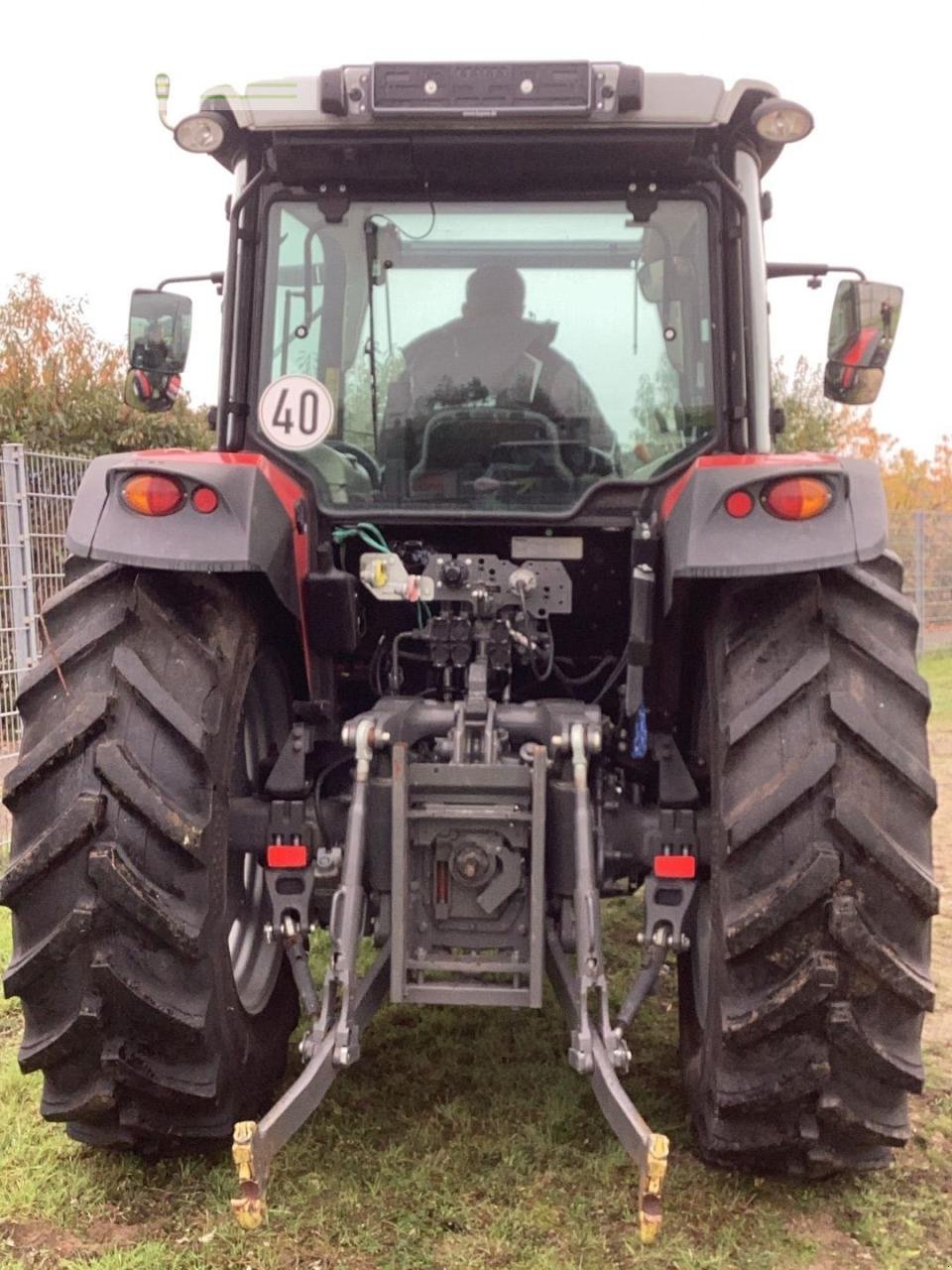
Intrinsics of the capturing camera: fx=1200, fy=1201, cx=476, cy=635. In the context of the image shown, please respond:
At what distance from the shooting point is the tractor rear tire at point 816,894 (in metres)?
2.37

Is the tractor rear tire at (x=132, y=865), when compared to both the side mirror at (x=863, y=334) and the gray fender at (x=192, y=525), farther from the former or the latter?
the side mirror at (x=863, y=334)

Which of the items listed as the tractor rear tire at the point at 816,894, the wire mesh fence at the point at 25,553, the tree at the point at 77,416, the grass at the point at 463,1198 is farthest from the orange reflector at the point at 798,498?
the tree at the point at 77,416

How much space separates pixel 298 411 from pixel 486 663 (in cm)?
77

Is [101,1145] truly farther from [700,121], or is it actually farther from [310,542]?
[700,121]

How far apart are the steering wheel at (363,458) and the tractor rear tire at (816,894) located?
99 centimetres

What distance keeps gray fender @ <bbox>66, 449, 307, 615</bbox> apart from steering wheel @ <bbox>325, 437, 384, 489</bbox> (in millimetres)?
339

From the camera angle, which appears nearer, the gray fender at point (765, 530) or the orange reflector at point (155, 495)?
the gray fender at point (765, 530)

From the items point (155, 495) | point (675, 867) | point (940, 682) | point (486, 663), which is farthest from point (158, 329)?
point (940, 682)

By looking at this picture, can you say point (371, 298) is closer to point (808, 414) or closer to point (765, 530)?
point (765, 530)

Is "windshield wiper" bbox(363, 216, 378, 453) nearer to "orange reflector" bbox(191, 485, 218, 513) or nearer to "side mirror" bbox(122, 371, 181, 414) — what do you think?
"orange reflector" bbox(191, 485, 218, 513)

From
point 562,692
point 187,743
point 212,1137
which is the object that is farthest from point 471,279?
point 212,1137

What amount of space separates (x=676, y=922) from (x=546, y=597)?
2.79 ft

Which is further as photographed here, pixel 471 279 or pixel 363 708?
pixel 363 708

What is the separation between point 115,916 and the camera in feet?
7.91
